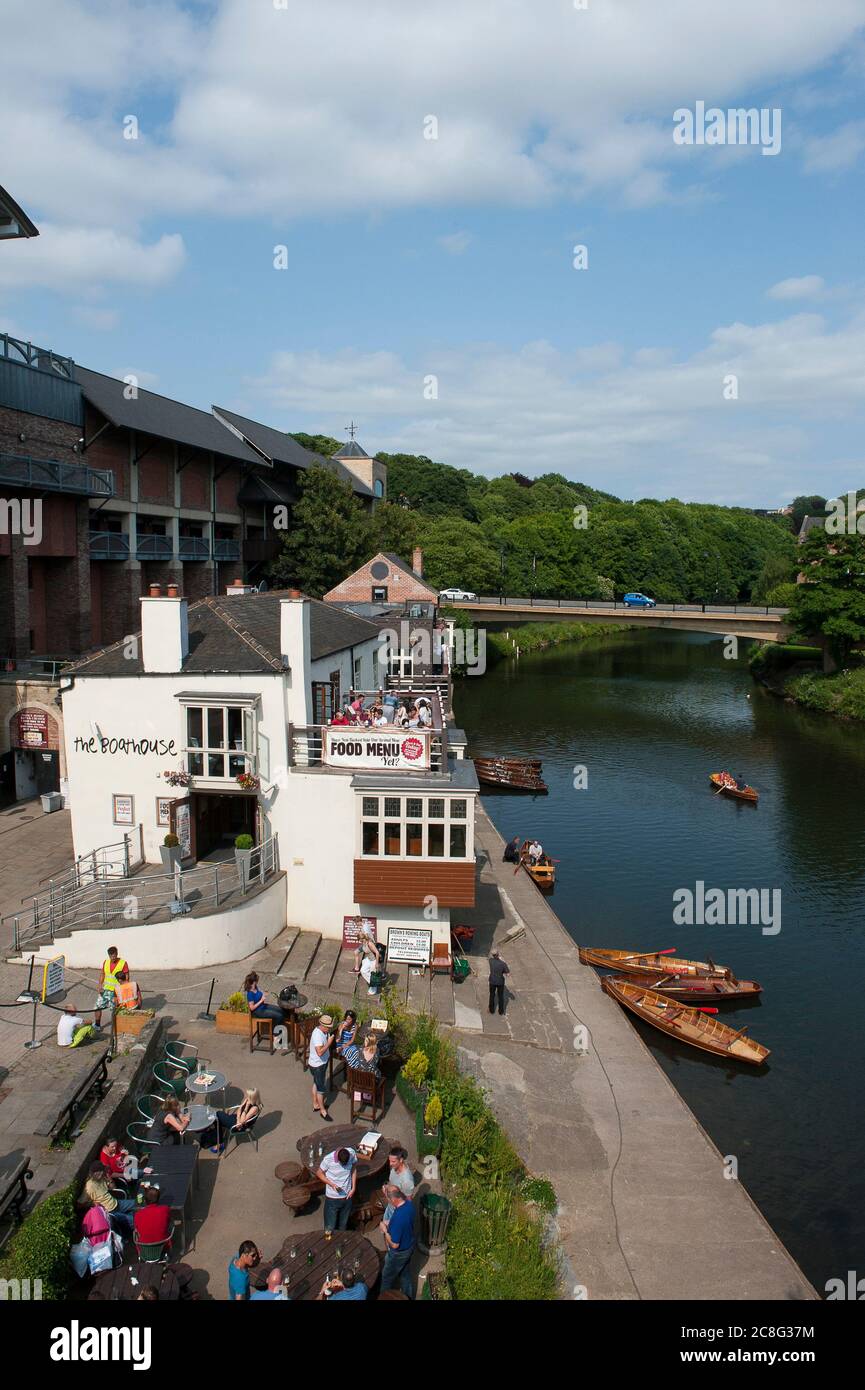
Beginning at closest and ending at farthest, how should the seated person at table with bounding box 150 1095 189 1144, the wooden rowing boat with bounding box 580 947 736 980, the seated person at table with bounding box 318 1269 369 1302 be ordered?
the seated person at table with bounding box 318 1269 369 1302 → the seated person at table with bounding box 150 1095 189 1144 → the wooden rowing boat with bounding box 580 947 736 980

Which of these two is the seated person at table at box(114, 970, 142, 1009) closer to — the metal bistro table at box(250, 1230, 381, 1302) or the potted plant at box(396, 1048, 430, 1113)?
the potted plant at box(396, 1048, 430, 1113)

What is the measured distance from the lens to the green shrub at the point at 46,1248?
30.8 ft

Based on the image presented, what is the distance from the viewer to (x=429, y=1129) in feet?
45.7

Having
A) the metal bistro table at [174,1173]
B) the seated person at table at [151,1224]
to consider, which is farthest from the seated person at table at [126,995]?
the seated person at table at [151,1224]

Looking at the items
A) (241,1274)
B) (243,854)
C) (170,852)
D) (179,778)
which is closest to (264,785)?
(243,854)

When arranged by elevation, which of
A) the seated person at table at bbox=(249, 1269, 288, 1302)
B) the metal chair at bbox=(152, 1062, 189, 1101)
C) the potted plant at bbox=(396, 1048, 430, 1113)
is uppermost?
the seated person at table at bbox=(249, 1269, 288, 1302)

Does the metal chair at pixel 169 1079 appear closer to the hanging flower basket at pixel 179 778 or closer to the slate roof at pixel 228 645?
the hanging flower basket at pixel 179 778

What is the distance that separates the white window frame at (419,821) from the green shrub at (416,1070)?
694cm

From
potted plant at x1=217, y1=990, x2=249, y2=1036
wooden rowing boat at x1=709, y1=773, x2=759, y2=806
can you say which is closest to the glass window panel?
potted plant at x1=217, y1=990, x2=249, y2=1036

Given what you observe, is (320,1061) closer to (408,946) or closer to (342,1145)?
(342,1145)

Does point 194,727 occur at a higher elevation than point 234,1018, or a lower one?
higher

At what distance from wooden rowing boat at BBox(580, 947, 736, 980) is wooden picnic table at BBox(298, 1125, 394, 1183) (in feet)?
42.4

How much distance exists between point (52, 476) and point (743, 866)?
3082 centimetres

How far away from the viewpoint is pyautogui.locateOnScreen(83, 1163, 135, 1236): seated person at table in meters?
10.9
